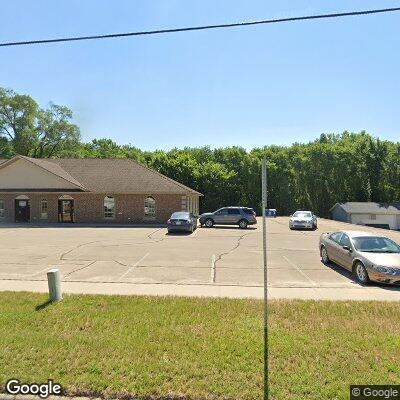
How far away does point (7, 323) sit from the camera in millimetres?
6773

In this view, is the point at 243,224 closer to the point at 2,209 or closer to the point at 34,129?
the point at 2,209

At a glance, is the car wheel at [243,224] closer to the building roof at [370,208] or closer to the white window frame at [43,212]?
the white window frame at [43,212]

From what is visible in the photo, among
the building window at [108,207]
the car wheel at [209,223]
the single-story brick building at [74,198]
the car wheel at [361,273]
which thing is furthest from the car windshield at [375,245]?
the building window at [108,207]

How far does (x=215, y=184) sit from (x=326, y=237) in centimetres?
3561

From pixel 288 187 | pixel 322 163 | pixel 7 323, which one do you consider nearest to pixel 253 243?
pixel 7 323

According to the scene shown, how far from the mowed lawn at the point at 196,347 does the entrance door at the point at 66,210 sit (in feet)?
80.2

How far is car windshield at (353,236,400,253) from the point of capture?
1127 cm

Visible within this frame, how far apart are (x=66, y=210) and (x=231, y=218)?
1501 cm

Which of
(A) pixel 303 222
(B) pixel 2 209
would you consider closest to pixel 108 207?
(B) pixel 2 209

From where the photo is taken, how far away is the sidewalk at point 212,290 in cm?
899

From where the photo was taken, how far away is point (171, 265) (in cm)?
1269

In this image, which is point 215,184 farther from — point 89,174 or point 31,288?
point 31,288

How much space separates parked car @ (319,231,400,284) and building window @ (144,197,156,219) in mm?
19812

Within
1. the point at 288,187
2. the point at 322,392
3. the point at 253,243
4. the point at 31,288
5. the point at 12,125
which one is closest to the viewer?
the point at 322,392
